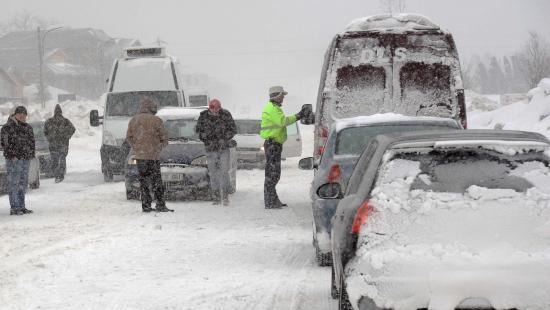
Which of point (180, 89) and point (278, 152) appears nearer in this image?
point (278, 152)

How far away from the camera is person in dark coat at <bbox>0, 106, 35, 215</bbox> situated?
12.4m

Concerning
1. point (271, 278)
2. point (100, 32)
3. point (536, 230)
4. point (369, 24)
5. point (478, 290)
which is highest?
point (100, 32)

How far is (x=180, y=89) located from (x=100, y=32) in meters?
83.1

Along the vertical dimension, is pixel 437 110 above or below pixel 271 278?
above

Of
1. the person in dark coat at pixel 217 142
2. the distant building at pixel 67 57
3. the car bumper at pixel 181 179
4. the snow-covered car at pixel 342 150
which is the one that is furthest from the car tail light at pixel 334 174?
the distant building at pixel 67 57

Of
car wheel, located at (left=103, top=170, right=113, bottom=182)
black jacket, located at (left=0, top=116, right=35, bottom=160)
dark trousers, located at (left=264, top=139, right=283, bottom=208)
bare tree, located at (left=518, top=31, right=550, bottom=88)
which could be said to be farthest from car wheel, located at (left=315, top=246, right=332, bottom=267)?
bare tree, located at (left=518, top=31, right=550, bottom=88)

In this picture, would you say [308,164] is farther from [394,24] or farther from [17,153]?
[17,153]

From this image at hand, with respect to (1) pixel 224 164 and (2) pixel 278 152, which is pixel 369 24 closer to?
(2) pixel 278 152

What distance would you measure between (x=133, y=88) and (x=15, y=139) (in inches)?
262

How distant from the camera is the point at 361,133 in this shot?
26.5 ft

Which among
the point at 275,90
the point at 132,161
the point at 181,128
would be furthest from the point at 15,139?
the point at 275,90

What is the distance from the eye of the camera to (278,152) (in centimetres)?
1252

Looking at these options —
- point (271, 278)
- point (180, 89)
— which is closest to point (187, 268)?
point (271, 278)

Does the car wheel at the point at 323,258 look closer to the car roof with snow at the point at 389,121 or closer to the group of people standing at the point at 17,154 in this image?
the car roof with snow at the point at 389,121
